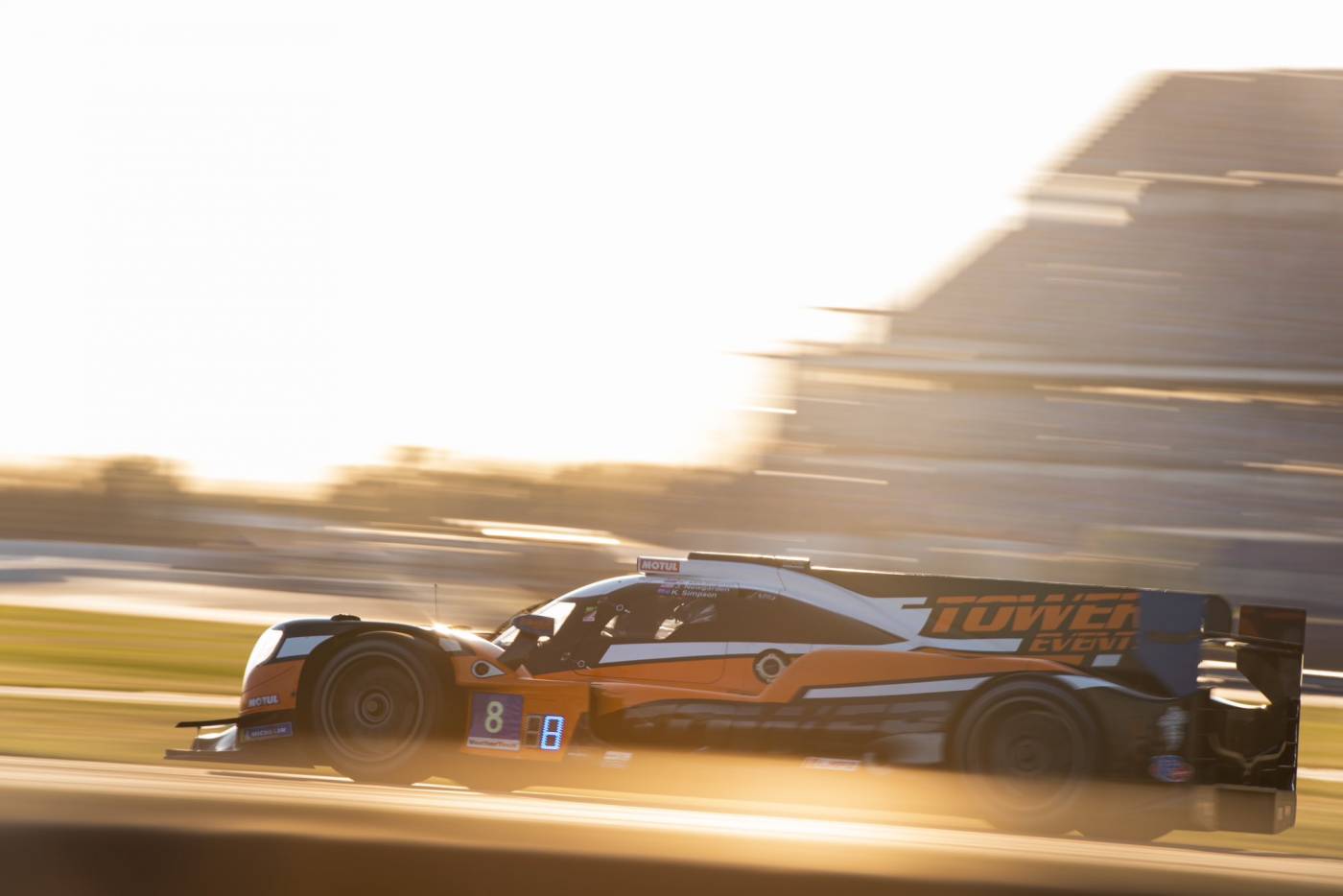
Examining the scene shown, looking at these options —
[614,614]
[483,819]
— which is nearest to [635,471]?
[614,614]

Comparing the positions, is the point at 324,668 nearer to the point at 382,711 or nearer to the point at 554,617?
the point at 382,711

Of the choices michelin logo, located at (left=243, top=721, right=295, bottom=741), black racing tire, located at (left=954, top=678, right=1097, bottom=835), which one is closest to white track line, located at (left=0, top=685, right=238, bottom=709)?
michelin logo, located at (left=243, top=721, right=295, bottom=741)

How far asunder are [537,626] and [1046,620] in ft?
9.38

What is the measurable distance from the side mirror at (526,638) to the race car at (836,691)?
0.04 feet

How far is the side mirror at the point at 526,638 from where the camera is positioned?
345 inches

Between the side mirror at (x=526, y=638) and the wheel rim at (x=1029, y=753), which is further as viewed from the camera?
the side mirror at (x=526, y=638)

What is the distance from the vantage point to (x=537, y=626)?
29.1 ft

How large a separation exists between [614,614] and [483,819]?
468 centimetres

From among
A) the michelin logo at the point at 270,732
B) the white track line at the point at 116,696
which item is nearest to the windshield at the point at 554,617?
the michelin logo at the point at 270,732

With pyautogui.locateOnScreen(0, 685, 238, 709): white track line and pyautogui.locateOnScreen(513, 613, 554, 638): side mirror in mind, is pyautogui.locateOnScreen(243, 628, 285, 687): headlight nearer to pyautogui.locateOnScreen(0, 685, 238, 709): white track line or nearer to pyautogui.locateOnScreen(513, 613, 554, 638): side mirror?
pyautogui.locateOnScreen(513, 613, 554, 638): side mirror

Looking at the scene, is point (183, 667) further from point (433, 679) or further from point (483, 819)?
point (483, 819)

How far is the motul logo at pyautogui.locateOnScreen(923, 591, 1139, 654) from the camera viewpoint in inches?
330

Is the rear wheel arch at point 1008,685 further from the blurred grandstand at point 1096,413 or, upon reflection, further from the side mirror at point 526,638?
the blurred grandstand at point 1096,413

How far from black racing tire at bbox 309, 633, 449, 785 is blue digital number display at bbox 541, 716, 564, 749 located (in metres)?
0.55
